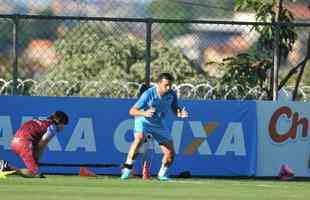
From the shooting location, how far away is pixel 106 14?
2656cm

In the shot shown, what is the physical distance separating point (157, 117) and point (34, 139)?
2105 mm

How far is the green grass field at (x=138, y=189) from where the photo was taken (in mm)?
14492

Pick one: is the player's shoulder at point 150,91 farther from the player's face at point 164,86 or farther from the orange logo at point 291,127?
the orange logo at point 291,127

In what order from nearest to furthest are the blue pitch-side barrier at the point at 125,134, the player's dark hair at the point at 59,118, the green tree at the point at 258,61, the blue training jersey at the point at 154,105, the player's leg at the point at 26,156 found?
the player's leg at the point at 26,156 < the player's dark hair at the point at 59,118 < the blue training jersey at the point at 154,105 < the blue pitch-side barrier at the point at 125,134 < the green tree at the point at 258,61

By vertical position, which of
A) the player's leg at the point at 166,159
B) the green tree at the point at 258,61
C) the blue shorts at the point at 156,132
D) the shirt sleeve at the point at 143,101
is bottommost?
the player's leg at the point at 166,159

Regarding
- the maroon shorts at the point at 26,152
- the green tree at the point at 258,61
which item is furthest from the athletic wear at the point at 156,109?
the green tree at the point at 258,61

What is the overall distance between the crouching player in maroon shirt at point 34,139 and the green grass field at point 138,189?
0.39 metres

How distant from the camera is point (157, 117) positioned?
64.5 feet

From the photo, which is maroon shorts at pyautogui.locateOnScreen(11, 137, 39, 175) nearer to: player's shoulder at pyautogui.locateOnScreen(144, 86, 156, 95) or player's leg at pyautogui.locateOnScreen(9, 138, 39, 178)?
player's leg at pyautogui.locateOnScreen(9, 138, 39, 178)

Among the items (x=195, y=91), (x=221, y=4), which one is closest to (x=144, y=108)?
(x=195, y=91)

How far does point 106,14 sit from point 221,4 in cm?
505

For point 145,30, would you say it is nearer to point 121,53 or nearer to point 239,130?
point 239,130

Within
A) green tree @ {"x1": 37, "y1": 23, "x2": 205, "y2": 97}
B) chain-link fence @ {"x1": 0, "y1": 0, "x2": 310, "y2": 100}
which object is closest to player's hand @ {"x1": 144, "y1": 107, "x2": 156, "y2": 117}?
chain-link fence @ {"x1": 0, "y1": 0, "x2": 310, "y2": 100}

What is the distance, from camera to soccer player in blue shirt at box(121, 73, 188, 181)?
63.6ft
